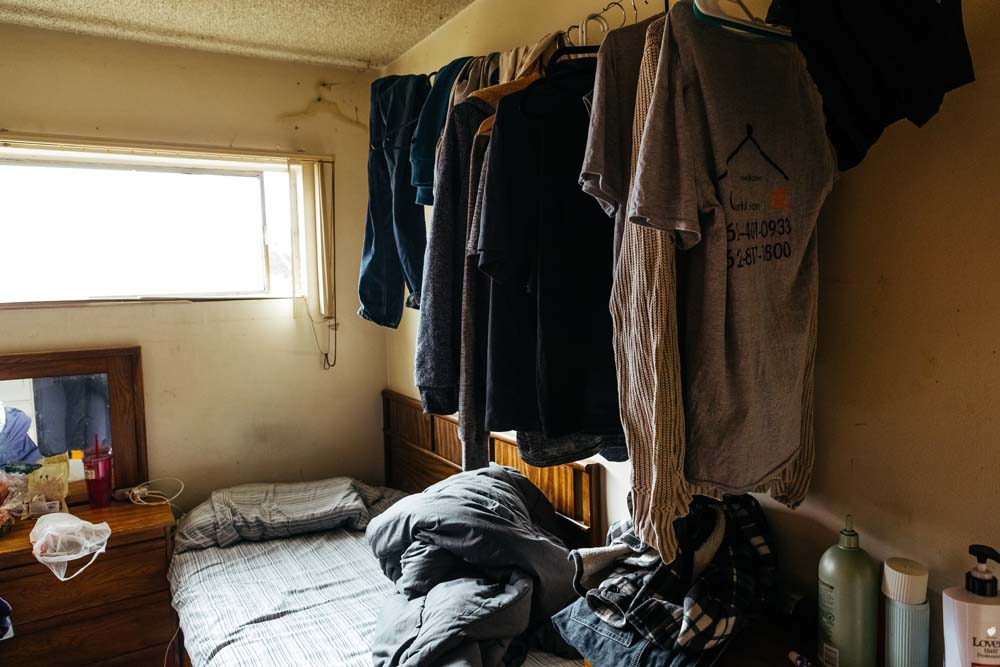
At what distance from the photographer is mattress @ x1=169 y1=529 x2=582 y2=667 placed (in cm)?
172

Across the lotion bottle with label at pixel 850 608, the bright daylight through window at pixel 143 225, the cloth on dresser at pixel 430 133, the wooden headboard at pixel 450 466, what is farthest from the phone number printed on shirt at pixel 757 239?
the bright daylight through window at pixel 143 225

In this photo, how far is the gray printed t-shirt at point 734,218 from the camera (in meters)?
0.90

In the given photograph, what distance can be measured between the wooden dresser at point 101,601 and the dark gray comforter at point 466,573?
979 millimetres

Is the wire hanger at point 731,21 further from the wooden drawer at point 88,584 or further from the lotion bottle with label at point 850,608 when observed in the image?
the wooden drawer at point 88,584

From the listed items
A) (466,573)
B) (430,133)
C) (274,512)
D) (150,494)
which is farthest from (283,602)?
(430,133)

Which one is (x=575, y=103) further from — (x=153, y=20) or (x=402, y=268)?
(x=153, y=20)

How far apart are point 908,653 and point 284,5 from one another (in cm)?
242

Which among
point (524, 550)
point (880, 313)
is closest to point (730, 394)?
point (880, 313)

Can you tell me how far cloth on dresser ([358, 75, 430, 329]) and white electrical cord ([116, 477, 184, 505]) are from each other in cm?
127

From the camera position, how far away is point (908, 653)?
0.97 m

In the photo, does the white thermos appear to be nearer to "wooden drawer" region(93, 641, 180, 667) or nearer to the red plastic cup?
"wooden drawer" region(93, 641, 180, 667)

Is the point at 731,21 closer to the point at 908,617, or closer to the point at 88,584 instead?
the point at 908,617

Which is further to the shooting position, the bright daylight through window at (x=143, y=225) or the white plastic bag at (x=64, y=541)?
the bright daylight through window at (x=143, y=225)

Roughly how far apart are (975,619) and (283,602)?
175cm
